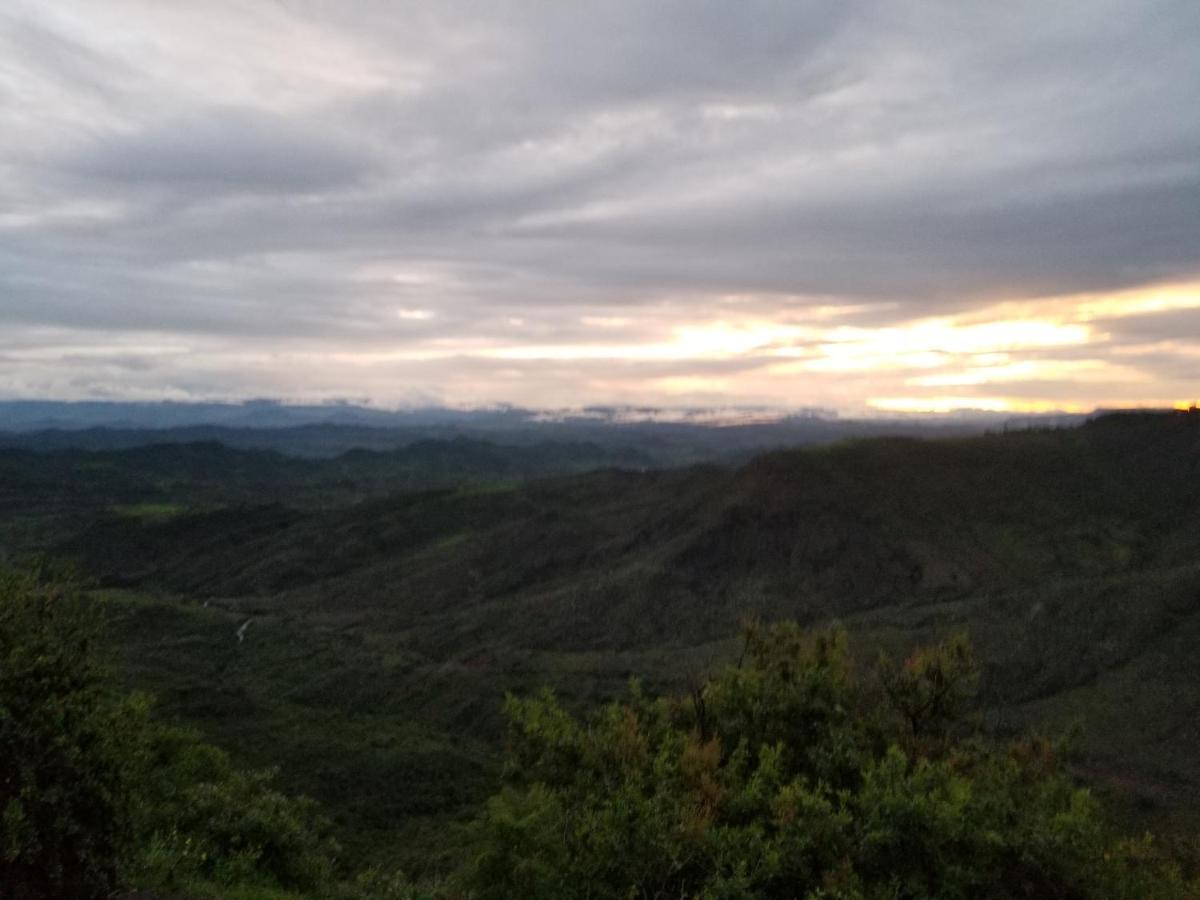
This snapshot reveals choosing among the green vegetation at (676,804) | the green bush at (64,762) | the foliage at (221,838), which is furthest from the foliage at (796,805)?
the green bush at (64,762)

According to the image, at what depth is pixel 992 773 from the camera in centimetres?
1377

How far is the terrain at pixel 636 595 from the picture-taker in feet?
133

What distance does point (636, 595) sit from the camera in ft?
239

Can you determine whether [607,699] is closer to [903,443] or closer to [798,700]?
[798,700]

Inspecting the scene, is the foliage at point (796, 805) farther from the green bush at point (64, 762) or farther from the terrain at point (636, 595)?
the terrain at point (636, 595)

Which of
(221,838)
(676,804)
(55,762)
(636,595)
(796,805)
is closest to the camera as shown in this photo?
(55,762)

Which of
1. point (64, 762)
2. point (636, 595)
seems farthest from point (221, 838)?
point (636, 595)

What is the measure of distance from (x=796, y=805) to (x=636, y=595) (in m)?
61.0

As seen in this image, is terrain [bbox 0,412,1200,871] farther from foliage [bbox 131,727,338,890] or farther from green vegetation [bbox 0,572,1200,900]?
green vegetation [bbox 0,572,1200,900]

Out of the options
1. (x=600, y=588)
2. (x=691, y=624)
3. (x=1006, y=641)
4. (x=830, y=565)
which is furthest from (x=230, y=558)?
(x=1006, y=641)

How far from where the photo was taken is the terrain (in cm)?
4044

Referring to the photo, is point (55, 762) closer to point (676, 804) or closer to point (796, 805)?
point (676, 804)

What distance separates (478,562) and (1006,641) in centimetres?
5459

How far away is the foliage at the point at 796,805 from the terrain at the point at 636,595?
292 inches
